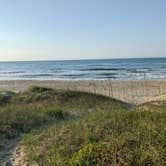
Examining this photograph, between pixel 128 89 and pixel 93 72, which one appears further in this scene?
pixel 93 72

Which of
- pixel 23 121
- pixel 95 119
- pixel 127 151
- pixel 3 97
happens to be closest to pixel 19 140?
pixel 23 121

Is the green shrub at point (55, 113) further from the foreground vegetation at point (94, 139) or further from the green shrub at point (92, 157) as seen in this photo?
the green shrub at point (92, 157)

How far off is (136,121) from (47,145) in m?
1.69

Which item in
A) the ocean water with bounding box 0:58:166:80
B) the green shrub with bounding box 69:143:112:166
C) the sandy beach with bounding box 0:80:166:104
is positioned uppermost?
the ocean water with bounding box 0:58:166:80

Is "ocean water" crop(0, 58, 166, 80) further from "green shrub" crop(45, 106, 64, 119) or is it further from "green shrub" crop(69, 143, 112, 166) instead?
"green shrub" crop(69, 143, 112, 166)

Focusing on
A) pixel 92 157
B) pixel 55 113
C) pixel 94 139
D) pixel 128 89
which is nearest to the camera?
pixel 92 157


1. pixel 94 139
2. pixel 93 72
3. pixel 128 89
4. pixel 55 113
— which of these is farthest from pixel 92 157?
pixel 93 72

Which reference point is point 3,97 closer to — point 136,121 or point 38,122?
point 38,122

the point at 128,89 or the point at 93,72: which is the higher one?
the point at 93,72

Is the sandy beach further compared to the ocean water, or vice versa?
the ocean water

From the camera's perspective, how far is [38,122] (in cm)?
880

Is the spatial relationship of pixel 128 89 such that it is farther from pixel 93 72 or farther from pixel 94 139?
pixel 93 72

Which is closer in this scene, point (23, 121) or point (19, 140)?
point (19, 140)

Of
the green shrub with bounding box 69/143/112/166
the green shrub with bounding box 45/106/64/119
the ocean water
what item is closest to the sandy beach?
the ocean water
